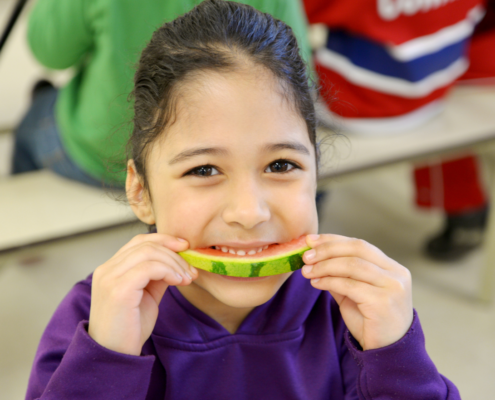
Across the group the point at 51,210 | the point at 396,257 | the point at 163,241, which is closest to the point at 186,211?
the point at 163,241

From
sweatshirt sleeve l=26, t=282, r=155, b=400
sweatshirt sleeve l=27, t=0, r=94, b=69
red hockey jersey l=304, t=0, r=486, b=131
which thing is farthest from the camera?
red hockey jersey l=304, t=0, r=486, b=131

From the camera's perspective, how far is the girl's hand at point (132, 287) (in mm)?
800

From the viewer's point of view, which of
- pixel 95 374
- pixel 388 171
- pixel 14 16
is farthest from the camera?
pixel 388 171

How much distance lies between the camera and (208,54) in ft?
2.73

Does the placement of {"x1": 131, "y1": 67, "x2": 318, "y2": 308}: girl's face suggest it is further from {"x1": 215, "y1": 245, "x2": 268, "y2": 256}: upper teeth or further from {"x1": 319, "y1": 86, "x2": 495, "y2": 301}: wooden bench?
{"x1": 319, "y1": 86, "x2": 495, "y2": 301}: wooden bench

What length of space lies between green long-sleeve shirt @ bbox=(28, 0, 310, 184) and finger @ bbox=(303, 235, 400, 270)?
647mm

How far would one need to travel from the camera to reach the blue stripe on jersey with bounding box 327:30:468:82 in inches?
70.9

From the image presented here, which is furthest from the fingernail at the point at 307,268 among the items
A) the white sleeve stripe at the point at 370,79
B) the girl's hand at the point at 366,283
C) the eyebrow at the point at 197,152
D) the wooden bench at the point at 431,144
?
the white sleeve stripe at the point at 370,79

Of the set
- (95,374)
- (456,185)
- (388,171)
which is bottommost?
(456,185)

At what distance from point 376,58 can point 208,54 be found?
113cm

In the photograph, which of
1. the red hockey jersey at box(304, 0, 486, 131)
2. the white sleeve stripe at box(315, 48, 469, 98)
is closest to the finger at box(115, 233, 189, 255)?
the red hockey jersey at box(304, 0, 486, 131)

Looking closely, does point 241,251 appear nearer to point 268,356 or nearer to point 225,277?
point 225,277

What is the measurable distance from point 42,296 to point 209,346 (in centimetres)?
146

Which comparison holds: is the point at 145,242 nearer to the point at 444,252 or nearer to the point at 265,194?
the point at 265,194
